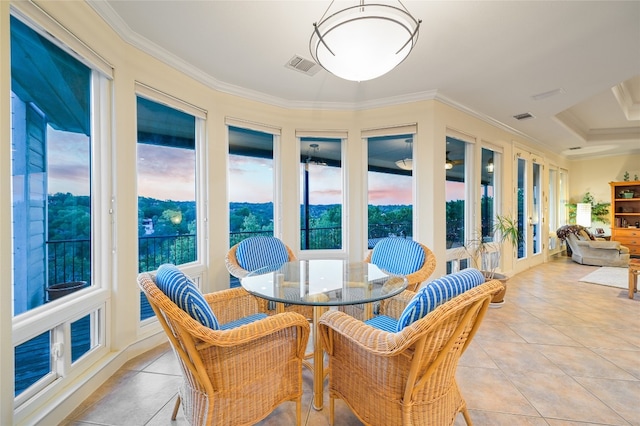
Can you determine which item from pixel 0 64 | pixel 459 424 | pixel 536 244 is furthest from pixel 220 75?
pixel 536 244

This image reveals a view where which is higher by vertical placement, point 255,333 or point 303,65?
point 303,65

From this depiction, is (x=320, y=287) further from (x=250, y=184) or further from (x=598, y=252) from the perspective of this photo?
(x=598, y=252)

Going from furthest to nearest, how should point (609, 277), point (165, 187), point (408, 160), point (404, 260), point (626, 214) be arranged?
point (626, 214), point (609, 277), point (408, 160), point (165, 187), point (404, 260)

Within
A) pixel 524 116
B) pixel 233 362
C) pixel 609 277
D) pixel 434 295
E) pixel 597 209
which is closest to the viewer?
pixel 434 295

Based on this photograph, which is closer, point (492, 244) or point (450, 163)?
point (450, 163)

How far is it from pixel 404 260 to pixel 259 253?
1457 millimetres

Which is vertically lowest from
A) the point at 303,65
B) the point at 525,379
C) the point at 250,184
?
the point at 525,379

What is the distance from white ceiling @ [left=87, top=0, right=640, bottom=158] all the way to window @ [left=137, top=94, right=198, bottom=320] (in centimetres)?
54

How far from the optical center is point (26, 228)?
1.61 meters

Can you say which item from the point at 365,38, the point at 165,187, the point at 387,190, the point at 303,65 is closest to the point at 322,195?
the point at 387,190

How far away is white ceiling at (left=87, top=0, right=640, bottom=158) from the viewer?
197cm

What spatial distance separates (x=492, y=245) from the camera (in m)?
4.66

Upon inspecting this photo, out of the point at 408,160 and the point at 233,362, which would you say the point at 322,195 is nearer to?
the point at 408,160

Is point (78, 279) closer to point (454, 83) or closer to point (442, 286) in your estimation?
point (442, 286)
